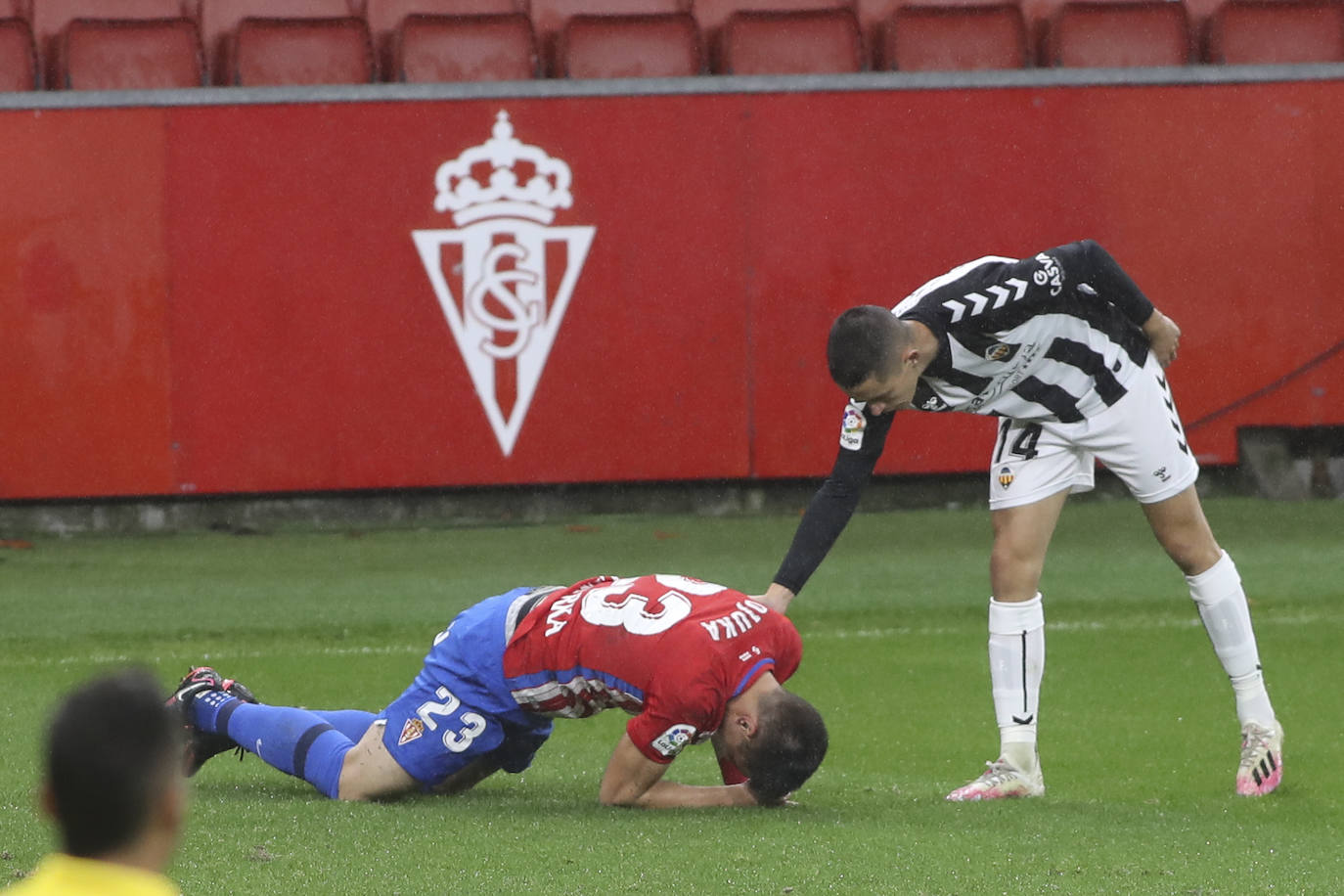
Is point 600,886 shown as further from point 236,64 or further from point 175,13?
point 175,13

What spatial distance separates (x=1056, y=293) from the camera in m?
4.09

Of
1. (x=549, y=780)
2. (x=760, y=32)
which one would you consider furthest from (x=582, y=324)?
(x=549, y=780)

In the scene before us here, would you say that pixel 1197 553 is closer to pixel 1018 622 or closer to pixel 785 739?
pixel 1018 622

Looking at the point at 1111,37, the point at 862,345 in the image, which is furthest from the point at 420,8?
the point at 862,345

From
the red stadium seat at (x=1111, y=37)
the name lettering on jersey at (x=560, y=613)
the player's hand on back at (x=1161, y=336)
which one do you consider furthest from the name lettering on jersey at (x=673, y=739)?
the red stadium seat at (x=1111, y=37)

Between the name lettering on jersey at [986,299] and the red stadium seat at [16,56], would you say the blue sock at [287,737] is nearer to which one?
the name lettering on jersey at [986,299]

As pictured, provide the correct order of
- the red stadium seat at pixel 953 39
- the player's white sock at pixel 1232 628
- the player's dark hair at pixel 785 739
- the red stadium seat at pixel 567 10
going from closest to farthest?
the player's dark hair at pixel 785 739
the player's white sock at pixel 1232 628
the red stadium seat at pixel 953 39
the red stadium seat at pixel 567 10

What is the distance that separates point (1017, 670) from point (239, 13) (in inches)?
282

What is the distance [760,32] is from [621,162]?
3.58ft

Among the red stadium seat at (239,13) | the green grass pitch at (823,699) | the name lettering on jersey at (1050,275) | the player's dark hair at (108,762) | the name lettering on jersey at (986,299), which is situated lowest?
the green grass pitch at (823,699)

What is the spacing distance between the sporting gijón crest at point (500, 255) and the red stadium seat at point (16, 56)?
2.22m

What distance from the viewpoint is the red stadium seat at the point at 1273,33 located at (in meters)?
9.45

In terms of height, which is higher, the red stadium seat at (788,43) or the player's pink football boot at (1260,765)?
the red stadium seat at (788,43)

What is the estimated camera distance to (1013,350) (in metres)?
4.12
